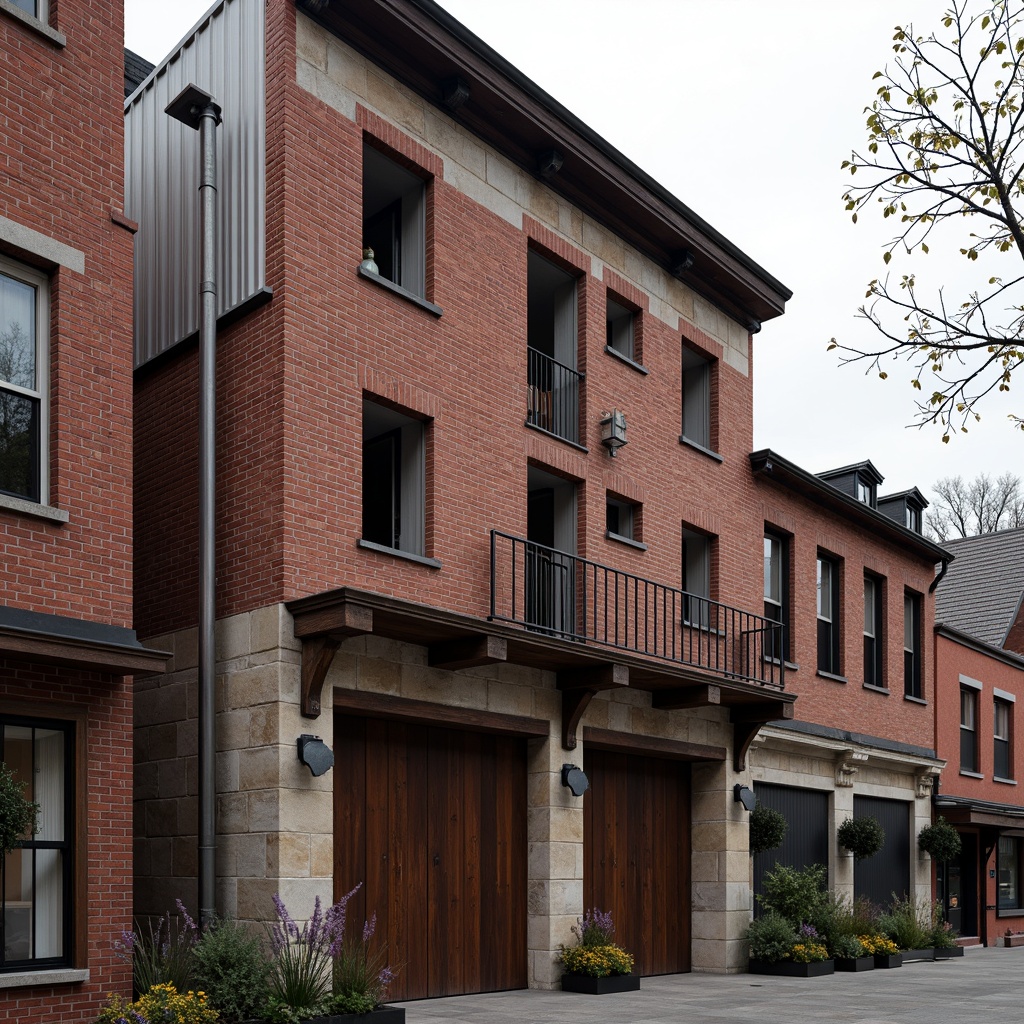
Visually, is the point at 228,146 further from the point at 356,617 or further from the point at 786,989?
the point at 786,989

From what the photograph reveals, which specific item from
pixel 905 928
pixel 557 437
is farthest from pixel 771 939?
pixel 557 437

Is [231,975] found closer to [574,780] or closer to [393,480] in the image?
[574,780]

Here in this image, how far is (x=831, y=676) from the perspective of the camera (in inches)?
867

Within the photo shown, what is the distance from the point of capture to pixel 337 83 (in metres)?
13.8

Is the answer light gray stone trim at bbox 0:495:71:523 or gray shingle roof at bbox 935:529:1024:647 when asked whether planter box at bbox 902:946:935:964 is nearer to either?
light gray stone trim at bbox 0:495:71:523

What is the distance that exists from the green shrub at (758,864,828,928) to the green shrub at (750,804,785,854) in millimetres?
516

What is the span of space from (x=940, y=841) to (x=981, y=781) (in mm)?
4284

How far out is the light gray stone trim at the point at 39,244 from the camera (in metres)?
10.5

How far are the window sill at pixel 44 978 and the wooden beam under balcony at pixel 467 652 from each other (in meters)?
4.76

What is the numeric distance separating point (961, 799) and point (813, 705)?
6.23 m

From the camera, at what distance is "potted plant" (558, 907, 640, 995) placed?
1468 centimetres

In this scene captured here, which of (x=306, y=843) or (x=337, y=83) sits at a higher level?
(x=337, y=83)

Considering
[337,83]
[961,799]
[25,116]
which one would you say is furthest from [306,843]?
[961,799]

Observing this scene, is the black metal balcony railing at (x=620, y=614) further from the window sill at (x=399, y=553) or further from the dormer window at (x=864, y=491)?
the dormer window at (x=864, y=491)
